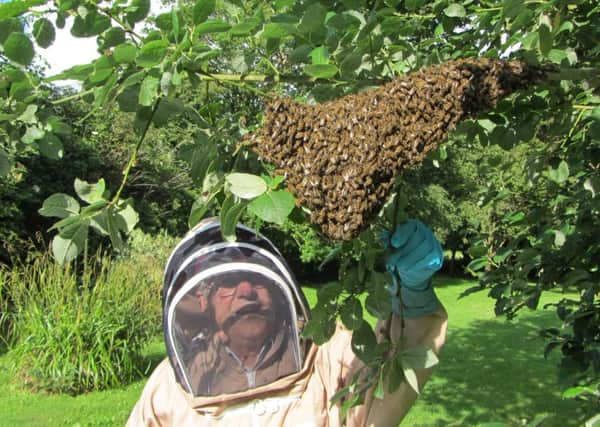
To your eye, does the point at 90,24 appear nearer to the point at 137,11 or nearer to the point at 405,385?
the point at 137,11

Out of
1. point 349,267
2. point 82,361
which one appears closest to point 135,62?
point 349,267

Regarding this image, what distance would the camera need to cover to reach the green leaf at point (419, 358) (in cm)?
119

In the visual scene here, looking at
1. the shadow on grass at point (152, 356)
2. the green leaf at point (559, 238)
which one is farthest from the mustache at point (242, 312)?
the shadow on grass at point (152, 356)

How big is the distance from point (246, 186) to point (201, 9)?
1.29 feet

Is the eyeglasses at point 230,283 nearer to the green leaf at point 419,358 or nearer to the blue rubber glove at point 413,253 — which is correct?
the blue rubber glove at point 413,253

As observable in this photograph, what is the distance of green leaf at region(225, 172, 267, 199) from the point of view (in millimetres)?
989

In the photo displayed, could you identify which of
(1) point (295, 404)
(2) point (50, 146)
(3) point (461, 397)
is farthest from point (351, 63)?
(3) point (461, 397)

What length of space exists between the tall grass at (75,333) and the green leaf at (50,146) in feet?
16.5

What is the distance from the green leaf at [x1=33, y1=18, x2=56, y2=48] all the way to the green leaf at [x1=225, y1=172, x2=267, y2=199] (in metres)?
0.54

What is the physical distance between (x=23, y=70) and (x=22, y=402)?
5427 millimetres

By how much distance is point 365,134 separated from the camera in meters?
1.04

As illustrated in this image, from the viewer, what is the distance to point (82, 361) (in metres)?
5.96

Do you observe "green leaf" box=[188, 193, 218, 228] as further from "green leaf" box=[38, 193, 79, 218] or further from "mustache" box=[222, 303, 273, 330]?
"mustache" box=[222, 303, 273, 330]

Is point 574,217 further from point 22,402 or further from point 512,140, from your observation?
point 22,402
